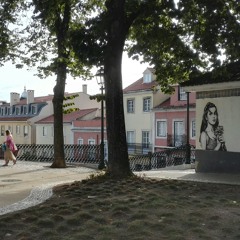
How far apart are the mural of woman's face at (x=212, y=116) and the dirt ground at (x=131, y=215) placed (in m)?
4.00

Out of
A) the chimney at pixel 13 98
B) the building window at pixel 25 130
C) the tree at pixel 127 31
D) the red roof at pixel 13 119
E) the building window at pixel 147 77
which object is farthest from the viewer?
the chimney at pixel 13 98

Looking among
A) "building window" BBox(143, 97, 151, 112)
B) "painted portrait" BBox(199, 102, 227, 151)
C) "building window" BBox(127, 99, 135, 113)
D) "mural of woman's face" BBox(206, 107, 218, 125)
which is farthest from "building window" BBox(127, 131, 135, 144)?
"mural of woman's face" BBox(206, 107, 218, 125)

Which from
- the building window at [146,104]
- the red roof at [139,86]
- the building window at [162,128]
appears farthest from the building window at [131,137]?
the red roof at [139,86]

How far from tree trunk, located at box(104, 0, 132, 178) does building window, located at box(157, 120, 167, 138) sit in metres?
33.4

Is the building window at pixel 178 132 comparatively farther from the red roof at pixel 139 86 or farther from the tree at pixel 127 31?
the tree at pixel 127 31

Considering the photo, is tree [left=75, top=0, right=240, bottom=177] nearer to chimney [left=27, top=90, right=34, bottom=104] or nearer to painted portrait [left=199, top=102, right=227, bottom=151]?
painted portrait [left=199, top=102, right=227, bottom=151]

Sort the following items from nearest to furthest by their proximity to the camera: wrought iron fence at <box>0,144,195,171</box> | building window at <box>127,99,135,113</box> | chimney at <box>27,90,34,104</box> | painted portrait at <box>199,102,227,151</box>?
painted portrait at <box>199,102,227,151</box> < wrought iron fence at <box>0,144,195,171</box> < building window at <box>127,99,135,113</box> < chimney at <box>27,90,34,104</box>

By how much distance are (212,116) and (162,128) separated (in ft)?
105

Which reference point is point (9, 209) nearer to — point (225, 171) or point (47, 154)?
point (225, 171)

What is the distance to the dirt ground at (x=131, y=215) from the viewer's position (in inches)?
245

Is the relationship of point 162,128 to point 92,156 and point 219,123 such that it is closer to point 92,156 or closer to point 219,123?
point 92,156

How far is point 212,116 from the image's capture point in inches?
553

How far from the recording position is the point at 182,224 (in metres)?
6.70

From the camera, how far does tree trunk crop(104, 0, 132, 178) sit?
12281mm
